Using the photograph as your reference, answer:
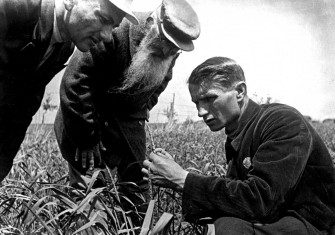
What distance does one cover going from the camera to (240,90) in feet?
9.52

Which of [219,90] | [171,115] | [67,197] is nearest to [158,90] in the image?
[219,90]

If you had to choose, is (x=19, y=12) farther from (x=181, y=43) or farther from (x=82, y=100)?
(x=181, y=43)

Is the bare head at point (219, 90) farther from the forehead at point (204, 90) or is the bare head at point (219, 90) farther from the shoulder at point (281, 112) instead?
the shoulder at point (281, 112)

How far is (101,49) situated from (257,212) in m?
1.69

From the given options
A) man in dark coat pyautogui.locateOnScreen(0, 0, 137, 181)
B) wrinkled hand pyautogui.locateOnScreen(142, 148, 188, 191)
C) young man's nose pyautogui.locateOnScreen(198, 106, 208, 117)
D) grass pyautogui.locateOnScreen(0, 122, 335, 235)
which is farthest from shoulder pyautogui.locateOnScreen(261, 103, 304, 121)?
man in dark coat pyautogui.locateOnScreen(0, 0, 137, 181)

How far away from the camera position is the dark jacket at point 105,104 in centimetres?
371

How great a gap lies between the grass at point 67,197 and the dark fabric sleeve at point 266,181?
254 mm

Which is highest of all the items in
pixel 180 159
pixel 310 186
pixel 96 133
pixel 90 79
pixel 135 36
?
pixel 310 186

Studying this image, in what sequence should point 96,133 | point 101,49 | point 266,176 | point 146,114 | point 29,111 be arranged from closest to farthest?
1. point 266,176
2. point 29,111
3. point 101,49
4. point 96,133
5. point 146,114

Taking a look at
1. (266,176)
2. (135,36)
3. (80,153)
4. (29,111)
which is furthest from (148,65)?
(266,176)

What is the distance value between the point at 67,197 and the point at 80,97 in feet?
3.77

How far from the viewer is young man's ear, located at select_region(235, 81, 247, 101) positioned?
2.88 metres

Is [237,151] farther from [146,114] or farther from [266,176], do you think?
[146,114]

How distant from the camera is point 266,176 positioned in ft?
8.16
